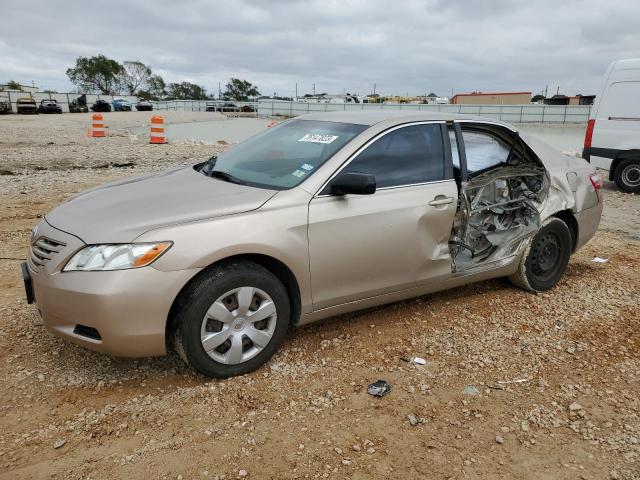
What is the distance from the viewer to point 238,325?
3.23m

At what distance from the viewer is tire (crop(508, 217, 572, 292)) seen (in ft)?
15.7

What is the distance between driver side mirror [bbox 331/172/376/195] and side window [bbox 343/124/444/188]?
7.5 inches

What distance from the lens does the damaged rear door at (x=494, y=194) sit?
4.30m

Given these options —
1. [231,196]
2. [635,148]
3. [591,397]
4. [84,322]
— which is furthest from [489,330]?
[635,148]

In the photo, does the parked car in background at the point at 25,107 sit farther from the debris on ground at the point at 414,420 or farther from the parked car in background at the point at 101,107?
the debris on ground at the point at 414,420

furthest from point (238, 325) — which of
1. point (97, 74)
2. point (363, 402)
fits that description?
point (97, 74)

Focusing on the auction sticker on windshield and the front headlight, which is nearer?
the front headlight

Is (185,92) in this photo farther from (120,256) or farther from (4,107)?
(120,256)

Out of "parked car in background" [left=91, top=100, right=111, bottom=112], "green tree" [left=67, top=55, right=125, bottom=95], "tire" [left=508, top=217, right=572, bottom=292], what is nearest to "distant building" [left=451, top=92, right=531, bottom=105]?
"parked car in background" [left=91, top=100, right=111, bottom=112]

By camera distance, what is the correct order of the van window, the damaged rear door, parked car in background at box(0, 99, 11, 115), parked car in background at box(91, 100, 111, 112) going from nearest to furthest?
the damaged rear door → the van window → parked car in background at box(0, 99, 11, 115) → parked car in background at box(91, 100, 111, 112)

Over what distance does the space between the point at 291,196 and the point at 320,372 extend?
116 cm

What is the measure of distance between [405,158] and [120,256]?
2.12 metres

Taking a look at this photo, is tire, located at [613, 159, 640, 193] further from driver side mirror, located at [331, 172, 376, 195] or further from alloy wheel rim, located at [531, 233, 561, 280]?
driver side mirror, located at [331, 172, 376, 195]

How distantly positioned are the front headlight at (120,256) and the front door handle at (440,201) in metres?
1.94
